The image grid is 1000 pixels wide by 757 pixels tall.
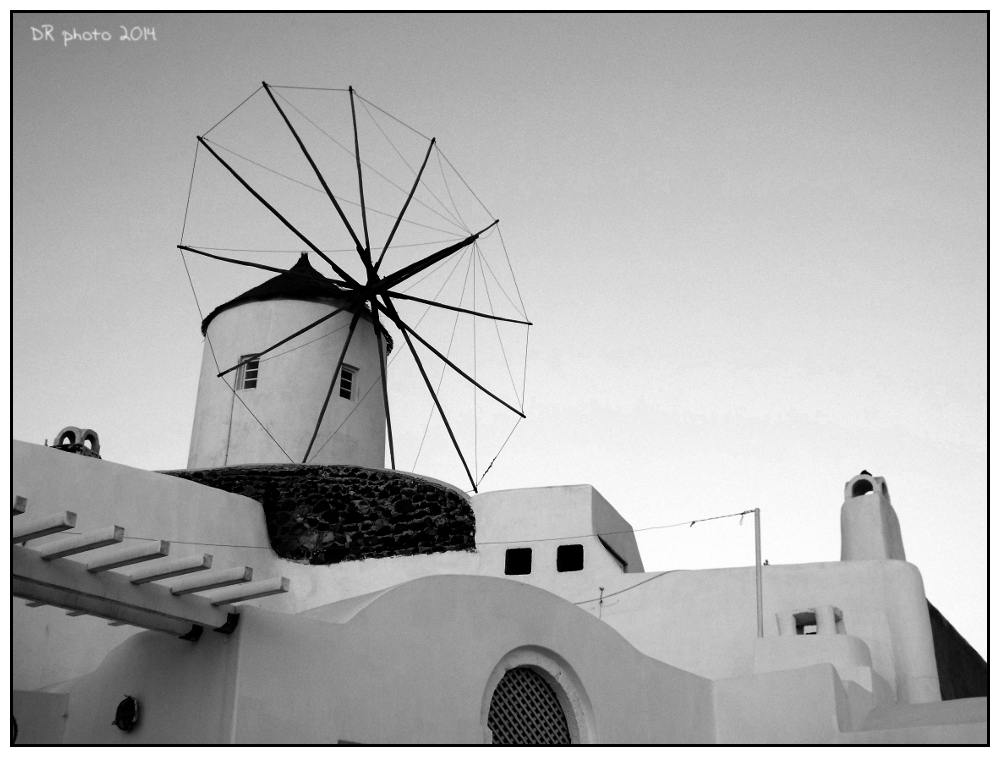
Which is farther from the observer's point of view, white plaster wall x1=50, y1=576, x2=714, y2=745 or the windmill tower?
the windmill tower

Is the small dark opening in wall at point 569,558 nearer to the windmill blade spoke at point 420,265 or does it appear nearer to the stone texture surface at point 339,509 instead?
the stone texture surface at point 339,509

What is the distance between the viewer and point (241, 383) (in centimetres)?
1956

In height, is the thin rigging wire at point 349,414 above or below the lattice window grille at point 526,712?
above

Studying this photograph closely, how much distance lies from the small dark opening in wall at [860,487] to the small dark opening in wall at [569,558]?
168 inches

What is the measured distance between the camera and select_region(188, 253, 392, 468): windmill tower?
18.9 meters

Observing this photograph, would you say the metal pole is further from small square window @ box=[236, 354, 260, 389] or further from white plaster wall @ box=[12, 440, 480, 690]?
small square window @ box=[236, 354, 260, 389]

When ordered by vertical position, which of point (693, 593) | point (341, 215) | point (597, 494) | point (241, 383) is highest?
point (341, 215)

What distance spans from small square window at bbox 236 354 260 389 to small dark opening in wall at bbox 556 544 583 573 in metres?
5.95

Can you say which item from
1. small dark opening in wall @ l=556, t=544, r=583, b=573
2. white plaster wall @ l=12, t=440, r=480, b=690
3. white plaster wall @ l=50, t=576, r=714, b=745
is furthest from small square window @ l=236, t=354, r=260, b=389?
white plaster wall @ l=50, t=576, r=714, b=745

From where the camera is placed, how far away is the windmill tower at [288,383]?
62.1 ft

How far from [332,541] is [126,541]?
345 centimetres

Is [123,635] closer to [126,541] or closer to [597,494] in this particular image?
[126,541]

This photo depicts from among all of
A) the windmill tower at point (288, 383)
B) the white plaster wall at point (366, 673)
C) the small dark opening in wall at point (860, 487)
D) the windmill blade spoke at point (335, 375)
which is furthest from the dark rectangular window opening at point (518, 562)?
the white plaster wall at point (366, 673)

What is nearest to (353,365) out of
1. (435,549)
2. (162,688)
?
(435,549)
